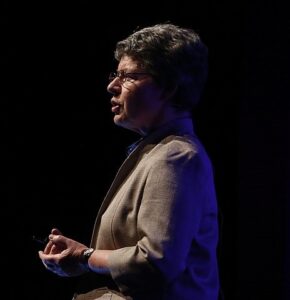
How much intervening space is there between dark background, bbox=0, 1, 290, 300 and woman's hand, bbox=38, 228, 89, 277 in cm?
125

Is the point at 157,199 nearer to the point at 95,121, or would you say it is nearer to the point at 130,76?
the point at 130,76

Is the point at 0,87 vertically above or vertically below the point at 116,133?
above

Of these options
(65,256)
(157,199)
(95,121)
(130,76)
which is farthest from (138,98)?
(95,121)

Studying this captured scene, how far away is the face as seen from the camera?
1.33 meters

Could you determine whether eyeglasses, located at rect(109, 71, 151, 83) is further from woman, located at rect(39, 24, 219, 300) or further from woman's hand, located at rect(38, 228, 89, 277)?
woman's hand, located at rect(38, 228, 89, 277)

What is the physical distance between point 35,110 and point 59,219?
54cm

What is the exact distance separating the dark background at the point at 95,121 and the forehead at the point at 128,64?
1.08 m

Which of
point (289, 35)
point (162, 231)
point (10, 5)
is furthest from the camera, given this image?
point (10, 5)

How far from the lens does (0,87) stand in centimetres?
250

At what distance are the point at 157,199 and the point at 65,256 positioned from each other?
0.27 metres

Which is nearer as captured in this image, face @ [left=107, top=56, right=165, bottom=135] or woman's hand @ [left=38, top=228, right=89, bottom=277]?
woman's hand @ [left=38, top=228, right=89, bottom=277]

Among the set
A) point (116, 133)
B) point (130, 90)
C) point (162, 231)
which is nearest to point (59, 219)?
point (116, 133)

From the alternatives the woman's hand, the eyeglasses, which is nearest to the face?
the eyeglasses

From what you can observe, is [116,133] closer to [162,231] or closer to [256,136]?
[256,136]
